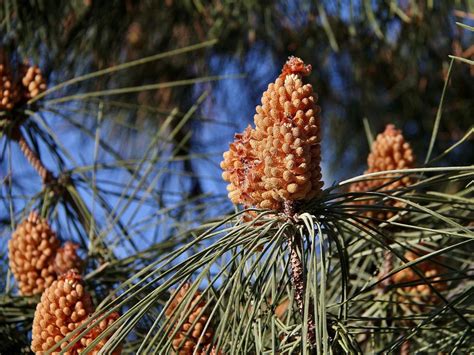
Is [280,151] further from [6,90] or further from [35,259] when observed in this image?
[6,90]

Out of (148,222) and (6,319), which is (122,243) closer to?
(148,222)

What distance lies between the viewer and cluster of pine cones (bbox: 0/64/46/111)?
116 cm

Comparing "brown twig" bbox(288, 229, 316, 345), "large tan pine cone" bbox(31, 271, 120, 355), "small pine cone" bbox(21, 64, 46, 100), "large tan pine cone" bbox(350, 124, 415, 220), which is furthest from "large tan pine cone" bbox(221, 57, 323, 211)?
"small pine cone" bbox(21, 64, 46, 100)

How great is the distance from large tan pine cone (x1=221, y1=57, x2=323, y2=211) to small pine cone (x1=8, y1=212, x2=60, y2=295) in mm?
369

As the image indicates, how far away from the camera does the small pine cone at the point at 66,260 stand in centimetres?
103

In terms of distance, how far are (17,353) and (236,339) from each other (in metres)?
0.42

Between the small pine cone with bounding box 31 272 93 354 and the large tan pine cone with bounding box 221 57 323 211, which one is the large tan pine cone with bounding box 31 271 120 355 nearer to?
the small pine cone with bounding box 31 272 93 354

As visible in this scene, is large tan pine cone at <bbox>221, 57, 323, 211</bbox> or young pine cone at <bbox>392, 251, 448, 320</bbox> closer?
large tan pine cone at <bbox>221, 57, 323, 211</bbox>

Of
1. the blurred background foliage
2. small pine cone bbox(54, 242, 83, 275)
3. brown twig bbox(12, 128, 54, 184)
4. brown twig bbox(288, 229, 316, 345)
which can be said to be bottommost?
brown twig bbox(288, 229, 316, 345)

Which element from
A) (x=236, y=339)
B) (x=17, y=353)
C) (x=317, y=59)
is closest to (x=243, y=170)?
(x=236, y=339)

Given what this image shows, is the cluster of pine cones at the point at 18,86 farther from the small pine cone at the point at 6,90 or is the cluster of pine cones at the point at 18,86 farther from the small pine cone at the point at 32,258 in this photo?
the small pine cone at the point at 32,258

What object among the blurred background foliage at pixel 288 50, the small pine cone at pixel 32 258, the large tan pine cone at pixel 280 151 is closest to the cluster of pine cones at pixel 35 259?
the small pine cone at pixel 32 258

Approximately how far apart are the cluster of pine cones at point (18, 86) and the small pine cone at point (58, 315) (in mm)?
467

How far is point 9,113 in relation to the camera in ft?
3.88
